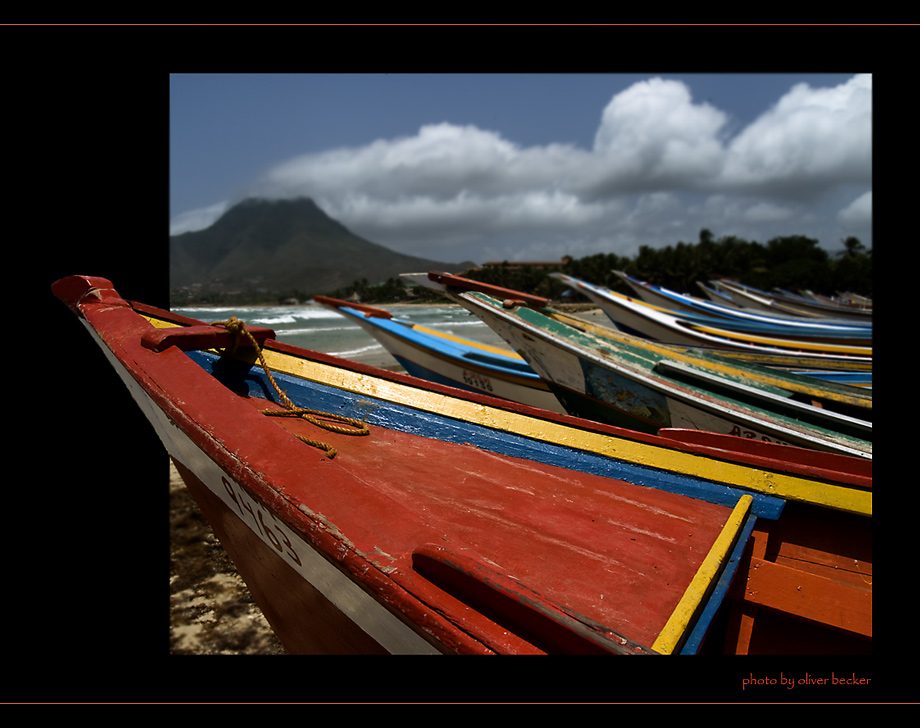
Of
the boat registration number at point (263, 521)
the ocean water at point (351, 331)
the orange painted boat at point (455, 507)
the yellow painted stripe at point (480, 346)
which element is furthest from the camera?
the ocean water at point (351, 331)

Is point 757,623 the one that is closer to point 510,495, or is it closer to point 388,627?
point 510,495

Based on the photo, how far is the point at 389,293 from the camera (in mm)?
6773

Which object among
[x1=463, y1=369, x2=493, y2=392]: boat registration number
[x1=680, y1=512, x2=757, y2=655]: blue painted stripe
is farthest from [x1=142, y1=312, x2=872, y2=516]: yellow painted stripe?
[x1=463, y1=369, x2=493, y2=392]: boat registration number

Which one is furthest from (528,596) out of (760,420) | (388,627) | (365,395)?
(760,420)

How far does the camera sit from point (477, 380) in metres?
5.61

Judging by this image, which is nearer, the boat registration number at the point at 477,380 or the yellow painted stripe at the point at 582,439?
the yellow painted stripe at the point at 582,439

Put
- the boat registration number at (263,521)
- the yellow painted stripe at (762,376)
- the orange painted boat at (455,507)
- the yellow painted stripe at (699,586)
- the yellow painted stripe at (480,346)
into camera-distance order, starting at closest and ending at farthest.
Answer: the orange painted boat at (455,507)
the yellow painted stripe at (699,586)
the boat registration number at (263,521)
the yellow painted stripe at (762,376)
the yellow painted stripe at (480,346)

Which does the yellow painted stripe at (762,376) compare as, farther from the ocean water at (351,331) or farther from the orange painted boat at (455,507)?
the ocean water at (351,331)

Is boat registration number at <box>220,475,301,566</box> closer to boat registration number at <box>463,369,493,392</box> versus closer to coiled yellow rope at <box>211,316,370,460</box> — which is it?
coiled yellow rope at <box>211,316,370,460</box>

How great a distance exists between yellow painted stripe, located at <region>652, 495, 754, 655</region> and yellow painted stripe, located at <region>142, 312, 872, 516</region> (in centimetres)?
24

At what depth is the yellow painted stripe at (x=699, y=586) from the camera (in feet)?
3.54

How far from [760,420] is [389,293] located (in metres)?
4.96

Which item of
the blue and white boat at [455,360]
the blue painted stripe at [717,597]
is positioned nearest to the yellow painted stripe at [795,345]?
the blue and white boat at [455,360]

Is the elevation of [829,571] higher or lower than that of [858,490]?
lower
